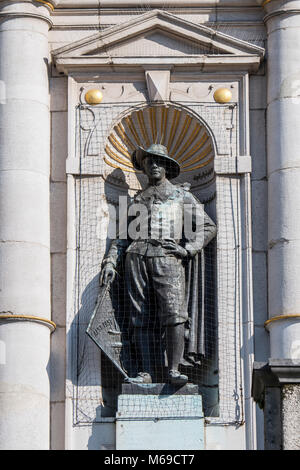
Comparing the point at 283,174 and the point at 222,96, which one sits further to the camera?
the point at 222,96

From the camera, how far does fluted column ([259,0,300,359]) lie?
60.4 feet

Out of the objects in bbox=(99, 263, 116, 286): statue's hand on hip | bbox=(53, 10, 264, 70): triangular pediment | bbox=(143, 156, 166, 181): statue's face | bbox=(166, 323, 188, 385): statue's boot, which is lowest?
bbox=(166, 323, 188, 385): statue's boot

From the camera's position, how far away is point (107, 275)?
1875 centimetres

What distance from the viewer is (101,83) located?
19500mm

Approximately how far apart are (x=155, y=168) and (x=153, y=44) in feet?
4.59

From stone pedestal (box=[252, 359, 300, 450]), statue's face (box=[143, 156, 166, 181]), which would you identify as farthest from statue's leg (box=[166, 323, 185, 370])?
stone pedestal (box=[252, 359, 300, 450])

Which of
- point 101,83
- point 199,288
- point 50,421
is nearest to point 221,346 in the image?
point 199,288

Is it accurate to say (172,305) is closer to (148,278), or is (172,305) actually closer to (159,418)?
(148,278)

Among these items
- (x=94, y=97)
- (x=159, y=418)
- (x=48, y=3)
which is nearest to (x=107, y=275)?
(x=159, y=418)

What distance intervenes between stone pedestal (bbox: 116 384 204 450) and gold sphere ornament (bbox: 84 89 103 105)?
120 inches

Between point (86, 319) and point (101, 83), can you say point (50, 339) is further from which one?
point (101, 83)

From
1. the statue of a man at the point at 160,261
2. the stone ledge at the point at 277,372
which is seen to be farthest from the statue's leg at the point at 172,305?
the stone ledge at the point at 277,372

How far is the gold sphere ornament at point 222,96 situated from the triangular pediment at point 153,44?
15.3 inches

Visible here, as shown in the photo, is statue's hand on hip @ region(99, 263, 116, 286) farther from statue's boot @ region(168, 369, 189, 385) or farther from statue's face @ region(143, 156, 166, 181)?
statue's boot @ region(168, 369, 189, 385)
